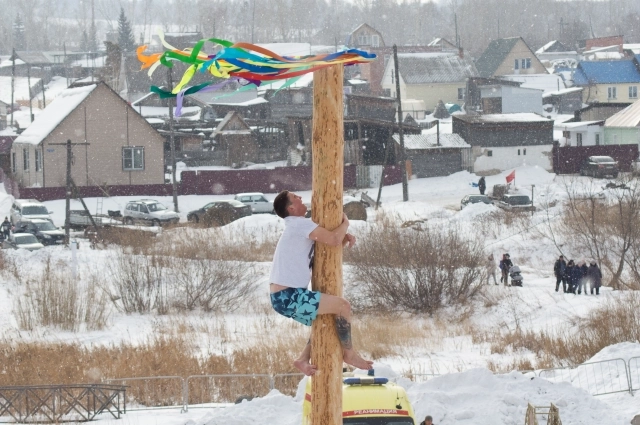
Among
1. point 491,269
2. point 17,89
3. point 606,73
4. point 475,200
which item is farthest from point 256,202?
point 17,89

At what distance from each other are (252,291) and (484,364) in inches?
408

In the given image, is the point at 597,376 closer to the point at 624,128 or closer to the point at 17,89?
the point at 624,128

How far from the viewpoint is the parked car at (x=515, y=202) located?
42.6 meters

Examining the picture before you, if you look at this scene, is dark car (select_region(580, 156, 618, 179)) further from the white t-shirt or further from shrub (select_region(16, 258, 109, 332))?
the white t-shirt

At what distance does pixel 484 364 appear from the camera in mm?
19859

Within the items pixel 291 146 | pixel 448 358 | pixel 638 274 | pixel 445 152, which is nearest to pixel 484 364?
pixel 448 358

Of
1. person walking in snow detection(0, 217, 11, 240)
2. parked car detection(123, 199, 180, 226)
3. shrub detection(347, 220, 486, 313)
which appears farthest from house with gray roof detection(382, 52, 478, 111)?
shrub detection(347, 220, 486, 313)

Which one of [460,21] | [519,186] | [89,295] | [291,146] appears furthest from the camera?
[460,21]

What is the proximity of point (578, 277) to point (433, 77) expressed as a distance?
205 ft

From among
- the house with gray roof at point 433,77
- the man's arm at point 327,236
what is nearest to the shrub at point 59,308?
the man's arm at point 327,236

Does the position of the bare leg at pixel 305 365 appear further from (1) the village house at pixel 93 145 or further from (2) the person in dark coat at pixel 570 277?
(1) the village house at pixel 93 145

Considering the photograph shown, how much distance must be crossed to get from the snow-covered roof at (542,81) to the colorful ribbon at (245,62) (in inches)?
3451

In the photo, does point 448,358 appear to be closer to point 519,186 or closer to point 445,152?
point 519,186

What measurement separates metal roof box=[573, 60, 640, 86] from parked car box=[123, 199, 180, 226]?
54043mm
